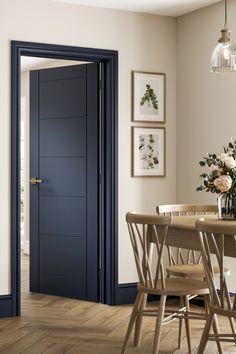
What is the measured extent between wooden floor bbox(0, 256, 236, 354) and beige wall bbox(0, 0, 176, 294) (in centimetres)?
39

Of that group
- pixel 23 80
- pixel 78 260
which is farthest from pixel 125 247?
pixel 23 80

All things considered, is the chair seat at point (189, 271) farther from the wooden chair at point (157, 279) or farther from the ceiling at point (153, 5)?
the ceiling at point (153, 5)

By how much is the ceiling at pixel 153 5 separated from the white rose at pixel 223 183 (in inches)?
82.2

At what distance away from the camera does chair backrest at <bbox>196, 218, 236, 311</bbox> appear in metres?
3.27

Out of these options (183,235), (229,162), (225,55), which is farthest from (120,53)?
(183,235)

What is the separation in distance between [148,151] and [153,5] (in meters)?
1.27

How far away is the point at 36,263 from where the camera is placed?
6.16m

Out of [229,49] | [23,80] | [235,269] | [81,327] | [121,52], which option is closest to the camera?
[229,49]

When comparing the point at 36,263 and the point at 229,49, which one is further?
the point at 36,263

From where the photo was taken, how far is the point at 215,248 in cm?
338

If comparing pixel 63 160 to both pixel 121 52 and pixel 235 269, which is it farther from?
pixel 235 269

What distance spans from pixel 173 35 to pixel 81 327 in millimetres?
2787

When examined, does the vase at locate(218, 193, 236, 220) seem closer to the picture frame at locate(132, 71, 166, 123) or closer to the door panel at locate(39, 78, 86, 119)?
the picture frame at locate(132, 71, 166, 123)

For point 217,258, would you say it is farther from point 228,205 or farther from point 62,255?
point 62,255
